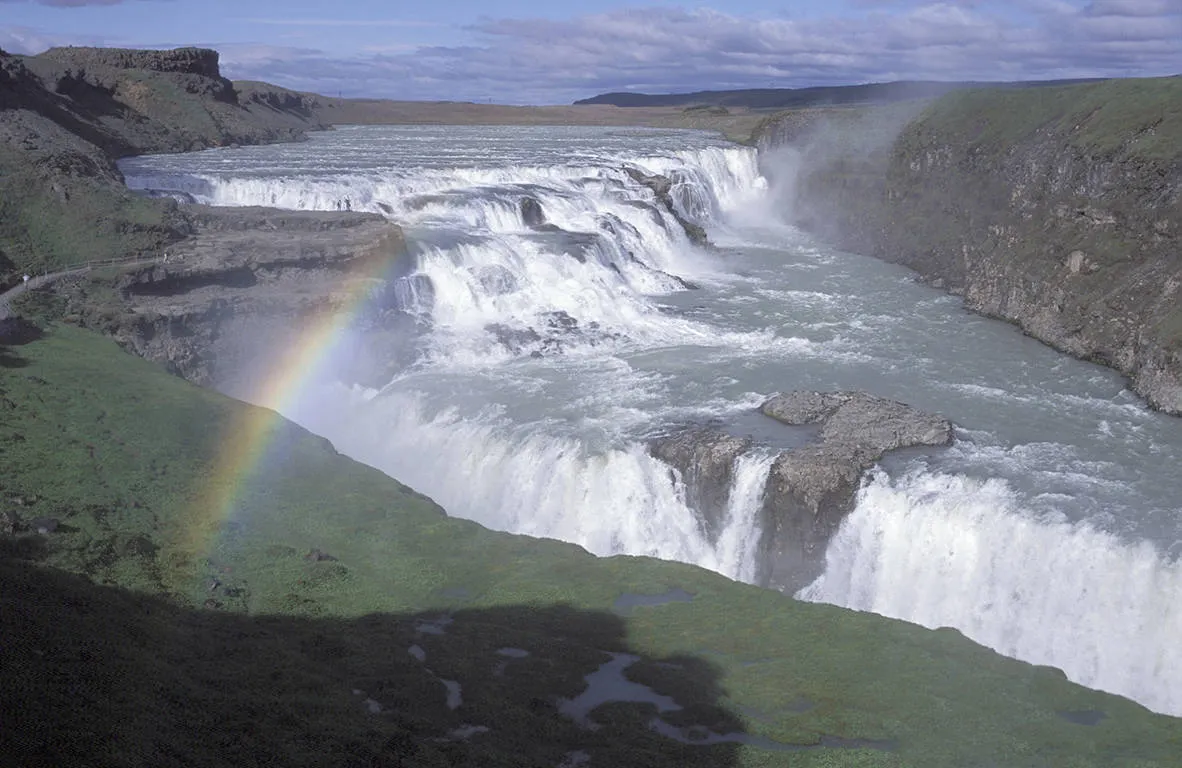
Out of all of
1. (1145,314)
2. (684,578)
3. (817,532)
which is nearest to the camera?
(684,578)

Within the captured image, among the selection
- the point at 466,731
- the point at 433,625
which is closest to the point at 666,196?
the point at 433,625

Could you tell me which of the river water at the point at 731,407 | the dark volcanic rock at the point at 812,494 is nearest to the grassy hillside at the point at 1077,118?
the river water at the point at 731,407

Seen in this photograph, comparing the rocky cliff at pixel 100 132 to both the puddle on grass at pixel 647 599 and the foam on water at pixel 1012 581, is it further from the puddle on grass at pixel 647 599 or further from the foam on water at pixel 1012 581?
the foam on water at pixel 1012 581

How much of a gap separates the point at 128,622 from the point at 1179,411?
2576 cm

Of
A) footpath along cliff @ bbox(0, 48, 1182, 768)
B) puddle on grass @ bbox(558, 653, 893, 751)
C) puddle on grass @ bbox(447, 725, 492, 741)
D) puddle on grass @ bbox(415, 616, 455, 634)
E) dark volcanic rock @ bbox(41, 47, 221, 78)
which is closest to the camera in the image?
footpath along cliff @ bbox(0, 48, 1182, 768)

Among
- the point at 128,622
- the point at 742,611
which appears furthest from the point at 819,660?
the point at 128,622

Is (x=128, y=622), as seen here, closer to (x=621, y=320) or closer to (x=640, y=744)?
(x=640, y=744)

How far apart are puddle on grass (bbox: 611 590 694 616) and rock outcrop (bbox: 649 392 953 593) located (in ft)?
16.4

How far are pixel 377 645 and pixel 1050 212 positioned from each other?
3368 centimetres

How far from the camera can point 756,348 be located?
113ft

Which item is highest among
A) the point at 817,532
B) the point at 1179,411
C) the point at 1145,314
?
the point at 1145,314

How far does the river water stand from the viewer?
69.2 feet

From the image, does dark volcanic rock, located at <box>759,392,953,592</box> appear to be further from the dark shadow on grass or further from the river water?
the dark shadow on grass

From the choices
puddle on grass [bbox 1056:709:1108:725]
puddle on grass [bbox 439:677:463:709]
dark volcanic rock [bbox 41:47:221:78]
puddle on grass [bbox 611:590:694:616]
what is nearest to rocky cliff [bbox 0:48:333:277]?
dark volcanic rock [bbox 41:47:221:78]
